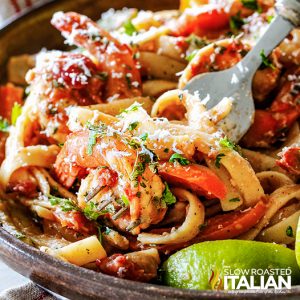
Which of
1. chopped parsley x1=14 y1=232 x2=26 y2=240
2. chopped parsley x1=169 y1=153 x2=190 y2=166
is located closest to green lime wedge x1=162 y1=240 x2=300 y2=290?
chopped parsley x1=169 y1=153 x2=190 y2=166

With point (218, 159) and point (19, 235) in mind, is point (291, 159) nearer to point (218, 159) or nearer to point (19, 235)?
point (218, 159)

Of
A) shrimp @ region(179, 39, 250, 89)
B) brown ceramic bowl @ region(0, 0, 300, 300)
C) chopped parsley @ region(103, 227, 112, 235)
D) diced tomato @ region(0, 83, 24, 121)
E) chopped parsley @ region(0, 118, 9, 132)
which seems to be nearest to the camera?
brown ceramic bowl @ region(0, 0, 300, 300)

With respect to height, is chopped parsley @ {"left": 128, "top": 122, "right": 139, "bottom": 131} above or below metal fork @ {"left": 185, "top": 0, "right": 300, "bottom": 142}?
above

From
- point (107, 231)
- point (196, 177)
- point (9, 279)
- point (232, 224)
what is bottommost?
point (232, 224)

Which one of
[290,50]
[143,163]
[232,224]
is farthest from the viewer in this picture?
[290,50]

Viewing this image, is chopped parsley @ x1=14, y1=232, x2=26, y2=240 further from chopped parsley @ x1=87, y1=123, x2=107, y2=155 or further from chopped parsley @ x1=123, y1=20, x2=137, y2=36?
chopped parsley @ x1=123, y1=20, x2=137, y2=36

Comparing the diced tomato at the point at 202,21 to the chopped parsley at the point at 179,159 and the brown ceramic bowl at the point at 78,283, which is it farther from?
the brown ceramic bowl at the point at 78,283

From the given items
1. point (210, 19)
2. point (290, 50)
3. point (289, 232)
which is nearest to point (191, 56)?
point (210, 19)

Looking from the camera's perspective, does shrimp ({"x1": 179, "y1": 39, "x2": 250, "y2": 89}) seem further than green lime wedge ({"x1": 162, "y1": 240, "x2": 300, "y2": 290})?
Yes
